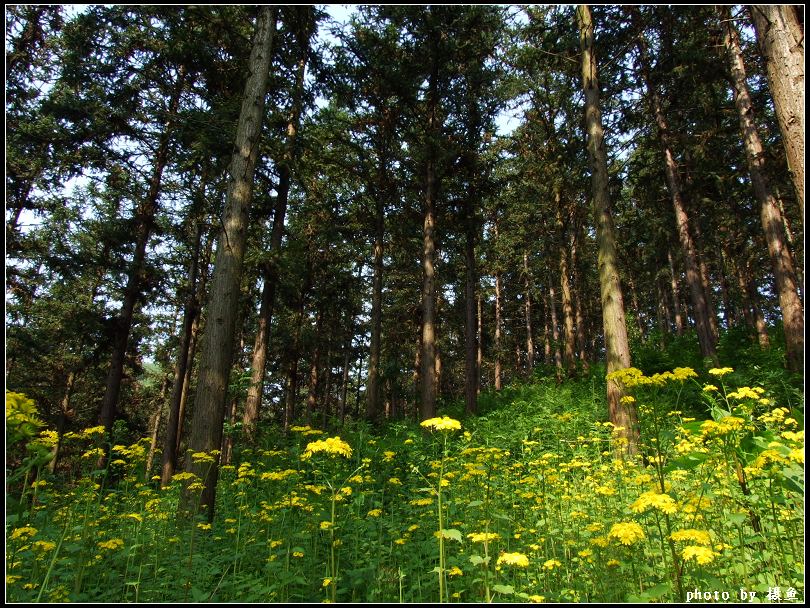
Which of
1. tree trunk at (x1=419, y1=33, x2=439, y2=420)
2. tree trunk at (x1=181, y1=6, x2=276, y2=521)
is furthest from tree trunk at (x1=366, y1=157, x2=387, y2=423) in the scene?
tree trunk at (x1=181, y1=6, x2=276, y2=521)

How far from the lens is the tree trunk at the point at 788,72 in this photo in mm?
3367

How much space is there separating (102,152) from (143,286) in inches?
158

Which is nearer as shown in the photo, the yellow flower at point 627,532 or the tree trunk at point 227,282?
the yellow flower at point 627,532

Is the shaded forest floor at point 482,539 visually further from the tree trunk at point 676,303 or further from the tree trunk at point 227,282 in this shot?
the tree trunk at point 676,303

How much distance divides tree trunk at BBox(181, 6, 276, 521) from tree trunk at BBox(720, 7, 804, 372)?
1068 centimetres

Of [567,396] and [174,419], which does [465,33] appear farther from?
[174,419]

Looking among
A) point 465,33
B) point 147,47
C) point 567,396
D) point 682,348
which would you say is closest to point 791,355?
point 567,396

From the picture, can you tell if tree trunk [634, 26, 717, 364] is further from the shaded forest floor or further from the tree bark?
the tree bark

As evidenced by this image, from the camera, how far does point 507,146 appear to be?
1861 centimetres

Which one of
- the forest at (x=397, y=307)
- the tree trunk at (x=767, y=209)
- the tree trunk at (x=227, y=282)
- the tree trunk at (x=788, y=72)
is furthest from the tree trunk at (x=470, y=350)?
the tree trunk at (x=788, y=72)

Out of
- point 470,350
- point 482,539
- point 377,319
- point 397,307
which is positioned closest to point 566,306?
point 470,350

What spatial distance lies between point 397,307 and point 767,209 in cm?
1724

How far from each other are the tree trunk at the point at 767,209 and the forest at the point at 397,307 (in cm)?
7

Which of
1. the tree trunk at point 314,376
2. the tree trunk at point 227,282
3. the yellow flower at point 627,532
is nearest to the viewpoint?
the yellow flower at point 627,532
